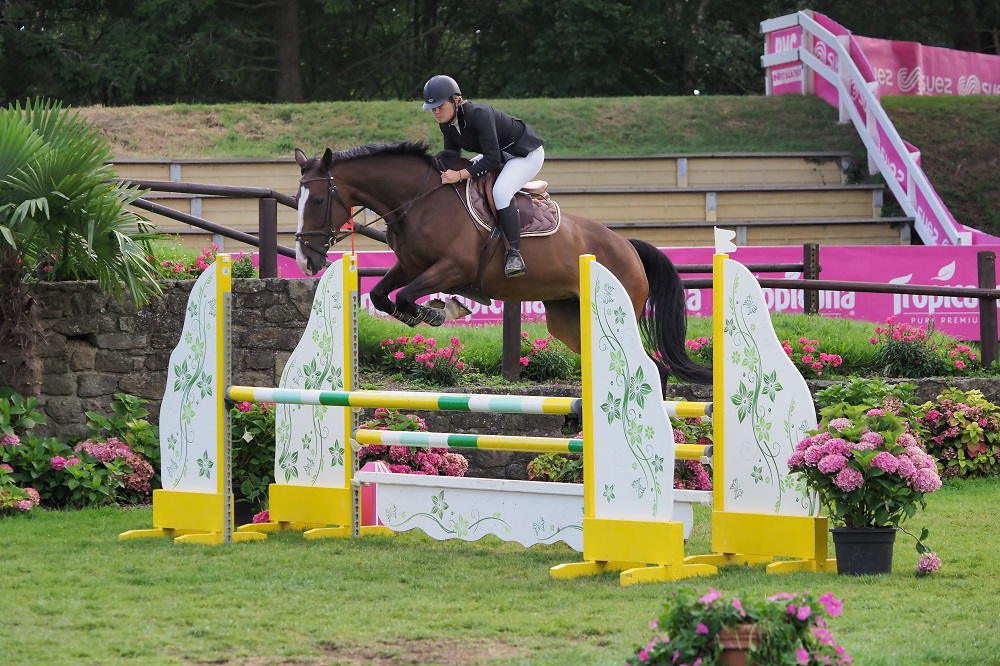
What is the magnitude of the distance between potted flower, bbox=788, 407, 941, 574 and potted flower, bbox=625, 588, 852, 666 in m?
1.93

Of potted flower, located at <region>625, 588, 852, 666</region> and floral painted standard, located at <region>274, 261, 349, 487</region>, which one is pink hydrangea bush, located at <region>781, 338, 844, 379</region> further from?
potted flower, located at <region>625, 588, 852, 666</region>

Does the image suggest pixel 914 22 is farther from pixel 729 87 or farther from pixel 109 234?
pixel 109 234

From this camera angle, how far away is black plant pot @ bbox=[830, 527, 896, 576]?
4.86 metres


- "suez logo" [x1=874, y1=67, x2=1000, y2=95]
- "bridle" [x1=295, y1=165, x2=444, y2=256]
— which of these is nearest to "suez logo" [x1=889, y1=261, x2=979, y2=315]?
"bridle" [x1=295, y1=165, x2=444, y2=256]

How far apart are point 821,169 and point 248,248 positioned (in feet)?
26.3

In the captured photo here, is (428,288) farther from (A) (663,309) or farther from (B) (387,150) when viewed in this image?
(A) (663,309)

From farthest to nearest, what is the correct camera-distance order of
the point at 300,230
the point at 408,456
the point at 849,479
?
the point at 408,456 < the point at 300,230 < the point at 849,479

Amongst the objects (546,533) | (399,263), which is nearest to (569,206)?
(399,263)

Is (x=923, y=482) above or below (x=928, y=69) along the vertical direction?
below

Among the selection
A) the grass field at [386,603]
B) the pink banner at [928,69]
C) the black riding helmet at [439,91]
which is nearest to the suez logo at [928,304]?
the grass field at [386,603]

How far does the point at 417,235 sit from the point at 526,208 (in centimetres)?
66

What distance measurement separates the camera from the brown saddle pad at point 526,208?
6480mm

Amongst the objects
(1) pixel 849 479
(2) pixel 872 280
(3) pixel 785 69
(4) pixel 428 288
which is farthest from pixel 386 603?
(3) pixel 785 69

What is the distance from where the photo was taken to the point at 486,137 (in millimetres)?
6324
